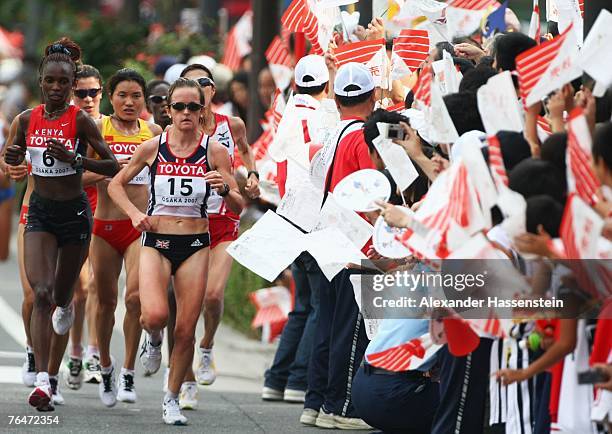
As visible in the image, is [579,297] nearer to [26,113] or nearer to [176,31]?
[26,113]

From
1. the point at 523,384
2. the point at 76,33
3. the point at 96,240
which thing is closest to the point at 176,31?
the point at 76,33

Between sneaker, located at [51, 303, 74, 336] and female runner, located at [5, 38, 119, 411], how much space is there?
0.19m

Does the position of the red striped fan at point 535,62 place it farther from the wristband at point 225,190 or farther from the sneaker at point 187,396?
the sneaker at point 187,396

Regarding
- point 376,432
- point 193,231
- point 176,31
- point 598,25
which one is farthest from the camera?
point 176,31

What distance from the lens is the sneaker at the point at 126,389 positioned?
1078cm

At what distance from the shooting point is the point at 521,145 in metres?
6.97

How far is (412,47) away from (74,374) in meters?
3.38

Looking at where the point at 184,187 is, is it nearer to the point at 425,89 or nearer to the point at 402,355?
the point at 402,355

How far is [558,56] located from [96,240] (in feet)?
15.5

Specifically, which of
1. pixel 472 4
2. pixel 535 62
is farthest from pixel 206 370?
pixel 535 62

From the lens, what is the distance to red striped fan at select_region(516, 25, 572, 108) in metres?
6.97

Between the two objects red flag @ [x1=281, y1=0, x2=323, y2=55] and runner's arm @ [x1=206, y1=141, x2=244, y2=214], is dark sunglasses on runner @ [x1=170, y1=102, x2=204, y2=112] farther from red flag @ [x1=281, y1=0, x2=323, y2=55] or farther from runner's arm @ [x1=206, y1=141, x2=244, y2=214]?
red flag @ [x1=281, y1=0, x2=323, y2=55]

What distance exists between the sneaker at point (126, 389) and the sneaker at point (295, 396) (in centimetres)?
118

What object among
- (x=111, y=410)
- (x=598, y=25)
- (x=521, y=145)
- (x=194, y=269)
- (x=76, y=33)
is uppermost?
(x=76, y=33)
